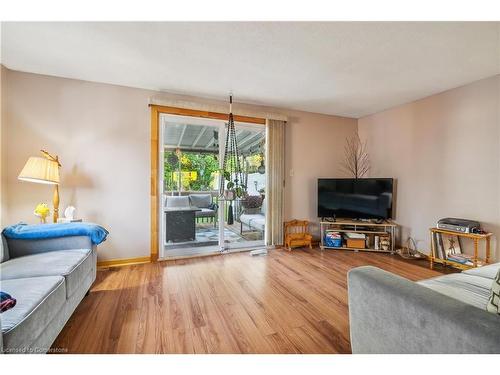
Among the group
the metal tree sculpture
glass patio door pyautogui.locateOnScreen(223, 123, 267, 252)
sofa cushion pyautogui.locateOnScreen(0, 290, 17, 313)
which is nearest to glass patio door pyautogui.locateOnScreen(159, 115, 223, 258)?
glass patio door pyautogui.locateOnScreen(223, 123, 267, 252)

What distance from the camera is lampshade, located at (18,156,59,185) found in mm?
2143

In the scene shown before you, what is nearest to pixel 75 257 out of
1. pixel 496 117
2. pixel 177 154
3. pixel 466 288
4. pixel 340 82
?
pixel 177 154

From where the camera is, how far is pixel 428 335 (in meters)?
0.82

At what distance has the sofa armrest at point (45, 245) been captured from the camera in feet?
5.89

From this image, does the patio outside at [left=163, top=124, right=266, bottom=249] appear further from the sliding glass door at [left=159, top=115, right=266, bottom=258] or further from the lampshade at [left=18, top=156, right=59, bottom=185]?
the lampshade at [left=18, top=156, right=59, bottom=185]

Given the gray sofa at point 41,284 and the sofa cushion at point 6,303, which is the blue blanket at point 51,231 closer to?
the gray sofa at point 41,284

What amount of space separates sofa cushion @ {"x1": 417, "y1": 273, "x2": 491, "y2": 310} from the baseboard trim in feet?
9.99

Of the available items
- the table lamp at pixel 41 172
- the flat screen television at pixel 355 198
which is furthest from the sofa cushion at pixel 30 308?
the flat screen television at pixel 355 198

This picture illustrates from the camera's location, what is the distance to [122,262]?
9.46 ft

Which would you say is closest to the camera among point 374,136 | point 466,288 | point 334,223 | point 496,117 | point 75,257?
point 466,288

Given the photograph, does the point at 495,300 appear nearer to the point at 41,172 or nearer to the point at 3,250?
the point at 3,250
